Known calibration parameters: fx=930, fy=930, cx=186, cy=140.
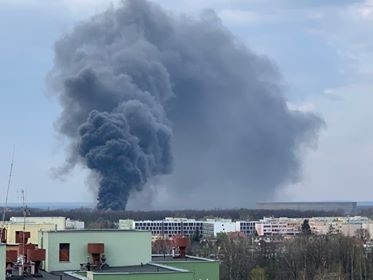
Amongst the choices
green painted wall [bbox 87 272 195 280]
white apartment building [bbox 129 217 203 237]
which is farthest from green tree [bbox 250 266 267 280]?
white apartment building [bbox 129 217 203 237]

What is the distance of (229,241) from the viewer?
159 feet

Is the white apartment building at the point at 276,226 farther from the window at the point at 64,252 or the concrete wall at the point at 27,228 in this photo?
the window at the point at 64,252

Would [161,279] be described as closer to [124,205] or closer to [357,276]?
[357,276]

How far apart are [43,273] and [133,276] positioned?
8.68 ft

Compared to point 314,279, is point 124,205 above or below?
above

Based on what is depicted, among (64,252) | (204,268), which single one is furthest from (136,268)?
(64,252)

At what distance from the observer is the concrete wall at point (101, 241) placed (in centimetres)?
1417

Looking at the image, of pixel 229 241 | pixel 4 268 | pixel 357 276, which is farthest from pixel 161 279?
pixel 229 241

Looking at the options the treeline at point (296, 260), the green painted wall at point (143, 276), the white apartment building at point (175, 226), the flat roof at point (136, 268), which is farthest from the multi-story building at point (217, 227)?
the green painted wall at point (143, 276)

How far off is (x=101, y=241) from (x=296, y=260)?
28.4 meters

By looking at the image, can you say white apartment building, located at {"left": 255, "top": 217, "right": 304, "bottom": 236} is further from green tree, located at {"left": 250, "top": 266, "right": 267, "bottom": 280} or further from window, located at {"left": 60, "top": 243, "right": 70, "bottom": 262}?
window, located at {"left": 60, "top": 243, "right": 70, "bottom": 262}

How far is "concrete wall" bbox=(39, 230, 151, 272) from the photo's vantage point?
14.2m

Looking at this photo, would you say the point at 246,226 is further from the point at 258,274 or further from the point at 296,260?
the point at 258,274

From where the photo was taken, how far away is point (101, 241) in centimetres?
1416
